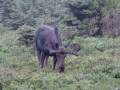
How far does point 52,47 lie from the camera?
12805 mm

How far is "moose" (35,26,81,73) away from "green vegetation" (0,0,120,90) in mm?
426

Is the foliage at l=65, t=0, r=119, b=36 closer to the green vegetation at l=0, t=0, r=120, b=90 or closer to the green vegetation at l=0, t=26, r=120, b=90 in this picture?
the green vegetation at l=0, t=0, r=120, b=90

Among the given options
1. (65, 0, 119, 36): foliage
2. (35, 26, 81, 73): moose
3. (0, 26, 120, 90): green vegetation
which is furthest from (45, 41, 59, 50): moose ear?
(65, 0, 119, 36): foliage

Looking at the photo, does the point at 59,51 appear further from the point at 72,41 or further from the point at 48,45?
the point at 72,41

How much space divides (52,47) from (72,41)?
717cm

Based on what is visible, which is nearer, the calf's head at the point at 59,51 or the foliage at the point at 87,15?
the calf's head at the point at 59,51

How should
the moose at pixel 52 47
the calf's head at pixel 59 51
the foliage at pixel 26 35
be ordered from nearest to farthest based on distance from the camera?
the calf's head at pixel 59 51 < the moose at pixel 52 47 < the foliage at pixel 26 35

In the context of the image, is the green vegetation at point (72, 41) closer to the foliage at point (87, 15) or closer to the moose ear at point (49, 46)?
the foliage at point (87, 15)

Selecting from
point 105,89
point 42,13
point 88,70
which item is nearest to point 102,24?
point 42,13

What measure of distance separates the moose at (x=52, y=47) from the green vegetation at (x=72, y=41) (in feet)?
1.40

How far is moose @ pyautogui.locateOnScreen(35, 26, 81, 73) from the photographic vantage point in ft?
39.9

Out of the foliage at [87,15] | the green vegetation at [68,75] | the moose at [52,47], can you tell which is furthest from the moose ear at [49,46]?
the foliage at [87,15]

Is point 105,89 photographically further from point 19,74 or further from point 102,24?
point 102,24

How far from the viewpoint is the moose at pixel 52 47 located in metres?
12.1
